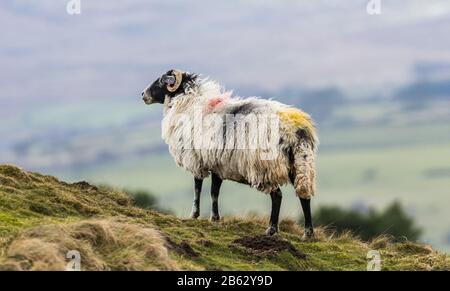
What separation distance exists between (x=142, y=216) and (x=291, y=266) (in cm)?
512

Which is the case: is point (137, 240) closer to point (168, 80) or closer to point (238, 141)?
point (238, 141)

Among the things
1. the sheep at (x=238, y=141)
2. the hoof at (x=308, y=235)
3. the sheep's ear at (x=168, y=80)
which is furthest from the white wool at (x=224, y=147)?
the hoof at (x=308, y=235)

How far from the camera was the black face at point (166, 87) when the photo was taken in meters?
28.2

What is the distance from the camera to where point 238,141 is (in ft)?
80.9

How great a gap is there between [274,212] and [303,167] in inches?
62.1

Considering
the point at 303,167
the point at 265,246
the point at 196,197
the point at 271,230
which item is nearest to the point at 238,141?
the point at 303,167

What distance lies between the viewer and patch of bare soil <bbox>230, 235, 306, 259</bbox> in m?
21.6

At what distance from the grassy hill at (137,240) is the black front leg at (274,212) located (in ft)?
1.16

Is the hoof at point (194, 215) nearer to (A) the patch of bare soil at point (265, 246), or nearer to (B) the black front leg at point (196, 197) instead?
(B) the black front leg at point (196, 197)

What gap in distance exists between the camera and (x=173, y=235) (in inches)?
895

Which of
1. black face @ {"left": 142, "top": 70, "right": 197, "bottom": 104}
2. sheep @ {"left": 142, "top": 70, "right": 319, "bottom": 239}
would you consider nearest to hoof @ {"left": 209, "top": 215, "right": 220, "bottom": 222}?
sheep @ {"left": 142, "top": 70, "right": 319, "bottom": 239}

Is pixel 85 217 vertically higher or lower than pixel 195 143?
lower
